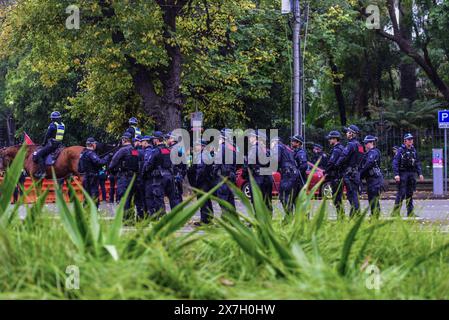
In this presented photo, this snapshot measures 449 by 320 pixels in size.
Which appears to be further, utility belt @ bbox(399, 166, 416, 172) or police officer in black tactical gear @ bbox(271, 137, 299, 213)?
utility belt @ bbox(399, 166, 416, 172)

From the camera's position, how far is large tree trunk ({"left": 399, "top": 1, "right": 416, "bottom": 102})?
35.2m

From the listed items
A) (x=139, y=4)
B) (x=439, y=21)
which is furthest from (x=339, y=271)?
(x=439, y=21)

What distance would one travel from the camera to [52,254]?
18.1ft

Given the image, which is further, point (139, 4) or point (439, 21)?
point (439, 21)

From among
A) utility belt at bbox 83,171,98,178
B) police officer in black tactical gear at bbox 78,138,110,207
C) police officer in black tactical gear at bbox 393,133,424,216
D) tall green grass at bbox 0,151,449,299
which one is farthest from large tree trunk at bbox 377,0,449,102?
tall green grass at bbox 0,151,449,299

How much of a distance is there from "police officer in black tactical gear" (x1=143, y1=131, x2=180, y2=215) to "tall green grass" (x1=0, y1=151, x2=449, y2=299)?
918cm

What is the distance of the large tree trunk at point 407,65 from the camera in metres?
35.2

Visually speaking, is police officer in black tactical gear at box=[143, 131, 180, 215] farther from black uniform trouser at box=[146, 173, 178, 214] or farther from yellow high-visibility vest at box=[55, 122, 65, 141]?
yellow high-visibility vest at box=[55, 122, 65, 141]

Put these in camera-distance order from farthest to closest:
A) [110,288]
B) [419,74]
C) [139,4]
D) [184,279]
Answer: [419,74] < [139,4] < [184,279] < [110,288]

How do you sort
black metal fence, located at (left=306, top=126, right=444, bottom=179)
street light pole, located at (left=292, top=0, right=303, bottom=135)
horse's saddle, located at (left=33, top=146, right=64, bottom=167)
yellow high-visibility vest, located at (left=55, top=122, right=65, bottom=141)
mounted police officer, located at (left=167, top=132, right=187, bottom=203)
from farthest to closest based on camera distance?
black metal fence, located at (left=306, top=126, right=444, bottom=179) → street light pole, located at (left=292, top=0, right=303, bottom=135) → horse's saddle, located at (left=33, top=146, right=64, bottom=167) → yellow high-visibility vest, located at (left=55, top=122, right=65, bottom=141) → mounted police officer, located at (left=167, top=132, right=187, bottom=203)

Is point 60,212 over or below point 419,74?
below
